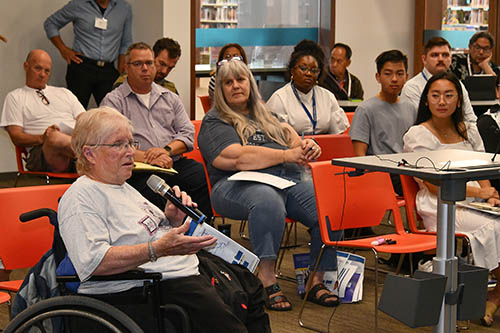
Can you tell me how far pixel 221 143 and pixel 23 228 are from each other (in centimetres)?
142

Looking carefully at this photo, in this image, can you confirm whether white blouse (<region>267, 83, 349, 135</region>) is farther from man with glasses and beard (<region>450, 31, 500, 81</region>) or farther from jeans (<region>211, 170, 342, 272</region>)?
man with glasses and beard (<region>450, 31, 500, 81</region>)

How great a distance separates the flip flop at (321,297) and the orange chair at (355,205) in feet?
0.58

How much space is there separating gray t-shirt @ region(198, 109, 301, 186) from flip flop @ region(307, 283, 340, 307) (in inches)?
25.2

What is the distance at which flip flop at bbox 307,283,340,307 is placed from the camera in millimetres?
3787

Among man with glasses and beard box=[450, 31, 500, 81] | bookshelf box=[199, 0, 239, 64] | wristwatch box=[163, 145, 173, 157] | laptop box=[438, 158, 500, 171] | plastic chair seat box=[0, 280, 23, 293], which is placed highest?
bookshelf box=[199, 0, 239, 64]

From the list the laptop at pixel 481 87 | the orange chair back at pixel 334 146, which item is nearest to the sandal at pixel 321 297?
the orange chair back at pixel 334 146

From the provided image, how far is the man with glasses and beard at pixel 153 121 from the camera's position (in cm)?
463

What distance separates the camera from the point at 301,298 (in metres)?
3.93

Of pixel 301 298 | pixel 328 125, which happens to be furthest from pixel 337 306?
pixel 328 125

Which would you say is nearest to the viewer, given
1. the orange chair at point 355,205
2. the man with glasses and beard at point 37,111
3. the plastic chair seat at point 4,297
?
the plastic chair seat at point 4,297

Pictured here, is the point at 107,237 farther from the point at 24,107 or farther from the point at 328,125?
the point at 24,107

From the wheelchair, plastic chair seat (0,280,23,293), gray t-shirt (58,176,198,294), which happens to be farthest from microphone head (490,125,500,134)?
plastic chair seat (0,280,23,293)

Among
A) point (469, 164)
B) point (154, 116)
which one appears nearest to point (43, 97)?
point (154, 116)

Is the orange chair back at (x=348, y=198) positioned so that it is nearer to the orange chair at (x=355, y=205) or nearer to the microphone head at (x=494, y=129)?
the orange chair at (x=355, y=205)
